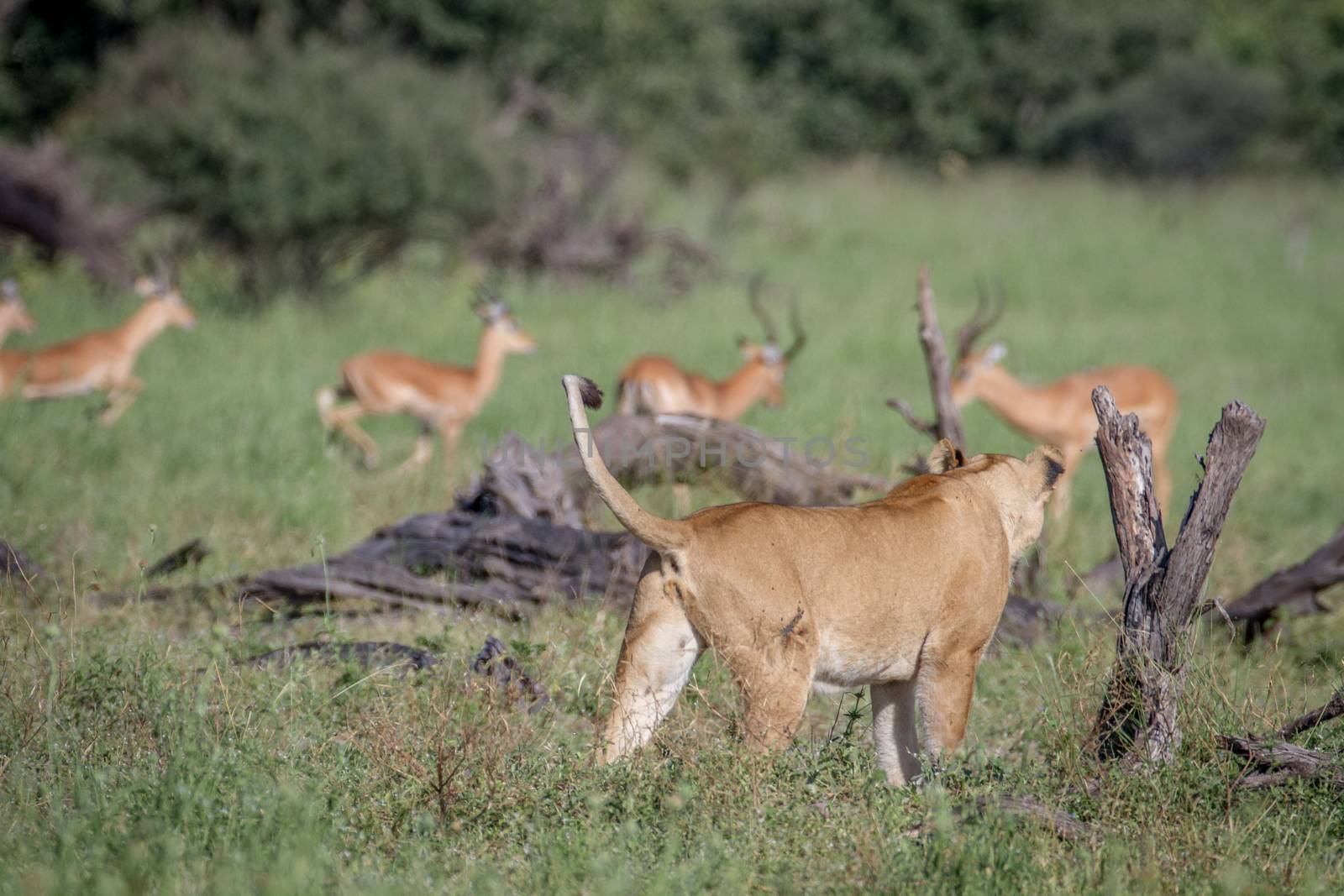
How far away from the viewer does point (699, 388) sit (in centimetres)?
918

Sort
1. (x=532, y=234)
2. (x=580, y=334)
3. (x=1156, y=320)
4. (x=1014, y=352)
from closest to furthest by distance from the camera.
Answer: (x=580, y=334) < (x=1014, y=352) < (x=532, y=234) < (x=1156, y=320)

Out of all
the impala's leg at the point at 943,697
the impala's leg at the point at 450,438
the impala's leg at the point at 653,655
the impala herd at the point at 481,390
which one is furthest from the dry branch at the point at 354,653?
the impala herd at the point at 481,390

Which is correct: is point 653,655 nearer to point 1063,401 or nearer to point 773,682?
point 773,682

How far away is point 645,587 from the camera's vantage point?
143 inches

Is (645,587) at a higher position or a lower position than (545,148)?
higher

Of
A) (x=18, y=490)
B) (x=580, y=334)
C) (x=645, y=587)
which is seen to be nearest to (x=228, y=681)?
(x=645, y=587)

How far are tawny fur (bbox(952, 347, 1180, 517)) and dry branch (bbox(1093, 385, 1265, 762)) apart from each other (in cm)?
585

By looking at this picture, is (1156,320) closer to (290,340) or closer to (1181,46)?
(290,340)

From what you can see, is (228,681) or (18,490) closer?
(228,681)

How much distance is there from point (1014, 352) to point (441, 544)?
9673 mm

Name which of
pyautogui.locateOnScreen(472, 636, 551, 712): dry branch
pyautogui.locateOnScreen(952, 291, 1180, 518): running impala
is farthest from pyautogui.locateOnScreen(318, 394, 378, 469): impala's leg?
pyautogui.locateOnScreen(472, 636, 551, 712): dry branch

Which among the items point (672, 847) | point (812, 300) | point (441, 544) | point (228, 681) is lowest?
point (812, 300)

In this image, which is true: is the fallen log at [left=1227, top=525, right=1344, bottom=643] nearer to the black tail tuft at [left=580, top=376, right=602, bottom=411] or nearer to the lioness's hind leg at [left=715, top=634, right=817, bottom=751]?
the lioness's hind leg at [left=715, top=634, right=817, bottom=751]

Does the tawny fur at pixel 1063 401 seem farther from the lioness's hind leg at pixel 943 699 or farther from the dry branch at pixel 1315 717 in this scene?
the lioness's hind leg at pixel 943 699
